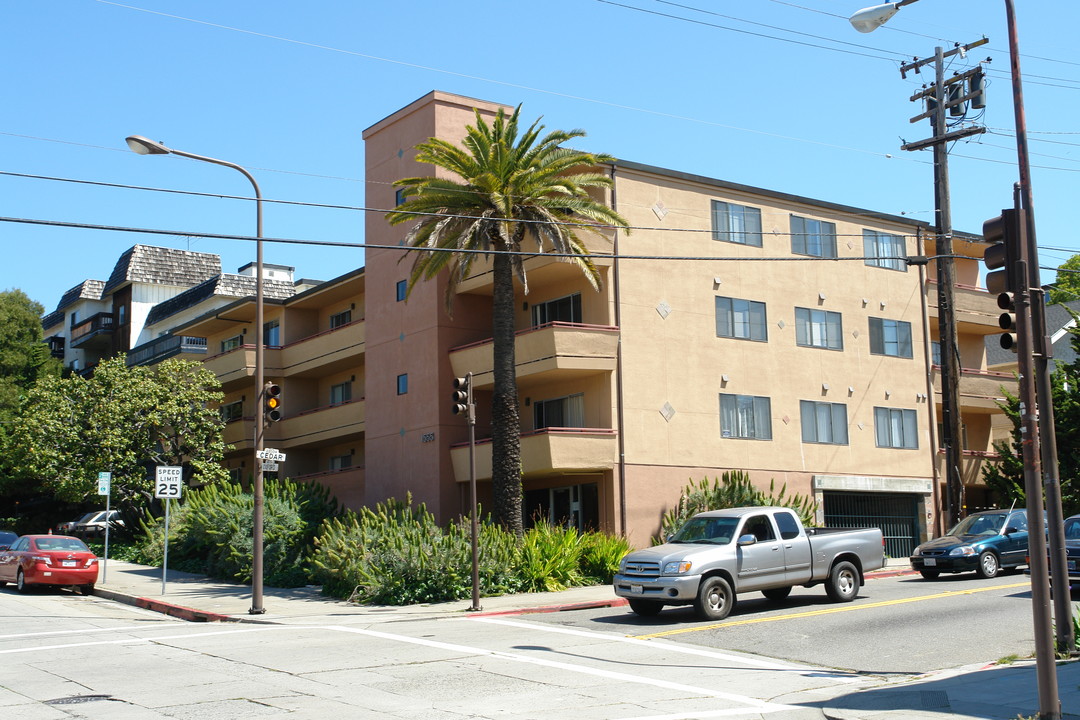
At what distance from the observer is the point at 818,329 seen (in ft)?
117

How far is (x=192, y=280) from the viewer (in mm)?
63844

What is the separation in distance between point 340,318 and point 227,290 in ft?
41.7

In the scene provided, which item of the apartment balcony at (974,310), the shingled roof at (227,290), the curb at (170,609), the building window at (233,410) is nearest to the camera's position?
the curb at (170,609)

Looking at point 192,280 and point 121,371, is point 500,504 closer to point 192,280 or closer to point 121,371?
point 121,371

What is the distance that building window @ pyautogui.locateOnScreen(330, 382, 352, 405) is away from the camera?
4122cm

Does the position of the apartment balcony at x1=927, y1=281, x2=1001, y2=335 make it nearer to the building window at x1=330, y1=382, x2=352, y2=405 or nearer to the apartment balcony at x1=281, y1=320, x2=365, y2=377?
the apartment balcony at x1=281, y1=320, x2=365, y2=377

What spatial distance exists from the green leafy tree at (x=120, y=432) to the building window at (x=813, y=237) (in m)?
22.1

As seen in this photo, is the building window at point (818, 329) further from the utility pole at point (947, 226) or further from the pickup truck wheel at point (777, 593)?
the pickup truck wheel at point (777, 593)

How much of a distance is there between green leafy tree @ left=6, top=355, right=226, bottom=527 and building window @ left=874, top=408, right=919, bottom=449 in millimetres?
23748

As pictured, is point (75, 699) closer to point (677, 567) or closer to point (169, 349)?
point (677, 567)

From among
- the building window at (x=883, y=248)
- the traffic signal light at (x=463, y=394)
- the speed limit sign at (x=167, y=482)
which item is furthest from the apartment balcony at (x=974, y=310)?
the speed limit sign at (x=167, y=482)

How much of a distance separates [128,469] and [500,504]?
18256 mm

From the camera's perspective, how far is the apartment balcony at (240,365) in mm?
42875

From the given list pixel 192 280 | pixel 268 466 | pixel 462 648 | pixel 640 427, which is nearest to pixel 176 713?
pixel 462 648
